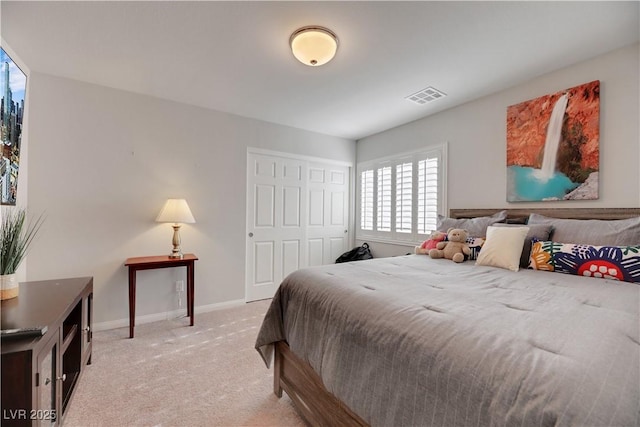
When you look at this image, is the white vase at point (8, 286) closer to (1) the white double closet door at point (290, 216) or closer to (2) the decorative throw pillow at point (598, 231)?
(1) the white double closet door at point (290, 216)

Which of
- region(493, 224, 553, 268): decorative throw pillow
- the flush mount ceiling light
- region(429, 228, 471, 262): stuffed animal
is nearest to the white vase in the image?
the flush mount ceiling light

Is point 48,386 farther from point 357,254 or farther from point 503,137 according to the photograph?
point 503,137

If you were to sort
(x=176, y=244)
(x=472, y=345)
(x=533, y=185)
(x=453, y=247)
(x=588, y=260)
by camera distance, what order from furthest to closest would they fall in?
(x=176, y=244) < (x=533, y=185) < (x=453, y=247) < (x=588, y=260) < (x=472, y=345)

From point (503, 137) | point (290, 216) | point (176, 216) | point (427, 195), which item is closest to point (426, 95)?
point (503, 137)

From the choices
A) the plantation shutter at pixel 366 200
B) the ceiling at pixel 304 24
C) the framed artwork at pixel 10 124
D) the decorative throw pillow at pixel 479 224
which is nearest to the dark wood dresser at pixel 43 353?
the framed artwork at pixel 10 124

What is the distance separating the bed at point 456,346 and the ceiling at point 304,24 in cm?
144

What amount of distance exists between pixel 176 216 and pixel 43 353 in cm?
181

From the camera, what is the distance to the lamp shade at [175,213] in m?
2.83

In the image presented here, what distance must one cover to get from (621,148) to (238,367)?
11.1 ft

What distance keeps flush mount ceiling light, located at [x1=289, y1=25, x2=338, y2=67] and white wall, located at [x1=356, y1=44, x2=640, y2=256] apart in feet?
6.23

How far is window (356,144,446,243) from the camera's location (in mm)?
3393

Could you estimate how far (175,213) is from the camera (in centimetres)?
285

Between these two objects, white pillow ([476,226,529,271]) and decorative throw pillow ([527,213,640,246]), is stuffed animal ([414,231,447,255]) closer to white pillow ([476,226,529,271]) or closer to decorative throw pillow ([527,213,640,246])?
white pillow ([476,226,529,271])

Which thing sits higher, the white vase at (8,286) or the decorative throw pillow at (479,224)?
the decorative throw pillow at (479,224)
